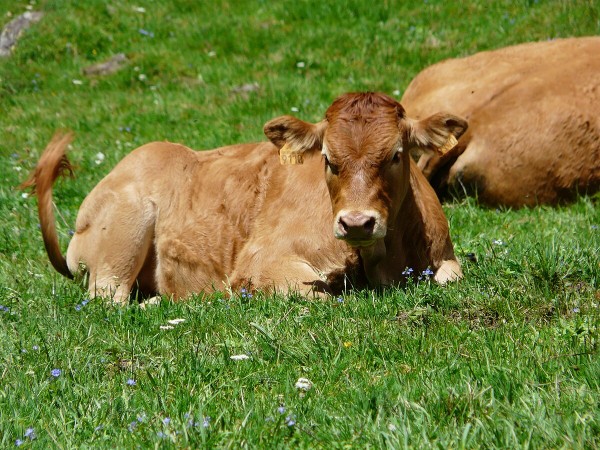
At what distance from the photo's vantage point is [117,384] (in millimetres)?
4863

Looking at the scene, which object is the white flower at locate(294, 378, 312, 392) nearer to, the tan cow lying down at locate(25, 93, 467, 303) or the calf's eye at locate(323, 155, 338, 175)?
the tan cow lying down at locate(25, 93, 467, 303)

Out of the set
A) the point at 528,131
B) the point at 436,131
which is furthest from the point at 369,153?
the point at 528,131

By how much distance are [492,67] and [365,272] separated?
3.80m

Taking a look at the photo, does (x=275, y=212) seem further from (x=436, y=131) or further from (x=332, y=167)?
(x=436, y=131)

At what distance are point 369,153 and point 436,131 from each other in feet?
2.36

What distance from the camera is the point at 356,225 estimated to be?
595 centimetres

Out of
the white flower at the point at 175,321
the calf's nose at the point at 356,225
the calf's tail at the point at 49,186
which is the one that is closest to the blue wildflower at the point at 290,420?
the white flower at the point at 175,321

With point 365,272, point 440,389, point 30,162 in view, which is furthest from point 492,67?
point 440,389

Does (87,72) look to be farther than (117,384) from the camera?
Yes

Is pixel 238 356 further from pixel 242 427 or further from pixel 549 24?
pixel 549 24

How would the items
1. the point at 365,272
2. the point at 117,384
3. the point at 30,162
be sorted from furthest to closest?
the point at 30,162, the point at 365,272, the point at 117,384

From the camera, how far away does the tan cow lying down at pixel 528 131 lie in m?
8.72

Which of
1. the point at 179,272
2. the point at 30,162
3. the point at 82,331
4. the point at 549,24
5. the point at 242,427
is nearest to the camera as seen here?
the point at 242,427

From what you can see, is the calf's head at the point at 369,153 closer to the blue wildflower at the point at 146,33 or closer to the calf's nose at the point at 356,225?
the calf's nose at the point at 356,225
